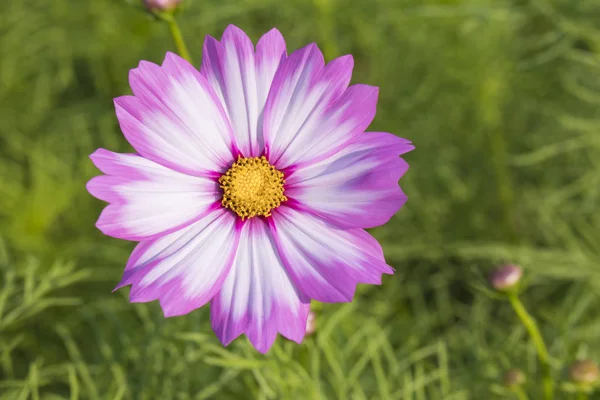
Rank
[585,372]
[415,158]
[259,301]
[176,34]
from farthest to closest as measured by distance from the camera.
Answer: [415,158]
[585,372]
[176,34]
[259,301]

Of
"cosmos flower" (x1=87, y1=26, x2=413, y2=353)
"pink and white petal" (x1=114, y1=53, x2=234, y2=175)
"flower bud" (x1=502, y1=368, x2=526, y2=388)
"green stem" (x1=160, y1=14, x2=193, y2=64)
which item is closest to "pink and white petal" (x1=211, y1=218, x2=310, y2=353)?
"cosmos flower" (x1=87, y1=26, x2=413, y2=353)

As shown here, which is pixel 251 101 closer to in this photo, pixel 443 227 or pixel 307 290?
pixel 307 290

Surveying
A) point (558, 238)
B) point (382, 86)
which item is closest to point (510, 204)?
point (558, 238)

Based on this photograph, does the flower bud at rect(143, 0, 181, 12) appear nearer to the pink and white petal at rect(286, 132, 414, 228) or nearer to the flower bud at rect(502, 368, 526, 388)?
the pink and white petal at rect(286, 132, 414, 228)

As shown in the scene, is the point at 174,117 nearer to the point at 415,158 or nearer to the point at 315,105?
the point at 315,105

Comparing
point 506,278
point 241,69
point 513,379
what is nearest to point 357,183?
point 241,69

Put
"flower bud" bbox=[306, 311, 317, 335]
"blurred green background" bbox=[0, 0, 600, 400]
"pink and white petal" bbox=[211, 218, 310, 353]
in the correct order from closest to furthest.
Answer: "pink and white petal" bbox=[211, 218, 310, 353] → "flower bud" bbox=[306, 311, 317, 335] → "blurred green background" bbox=[0, 0, 600, 400]

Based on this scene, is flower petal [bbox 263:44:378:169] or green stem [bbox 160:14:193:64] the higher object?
green stem [bbox 160:14:193:64]

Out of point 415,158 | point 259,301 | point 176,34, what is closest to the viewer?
point 259,301

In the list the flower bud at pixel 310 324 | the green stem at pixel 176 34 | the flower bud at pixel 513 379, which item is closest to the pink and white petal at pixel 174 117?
the green stem at pixel 176 34
